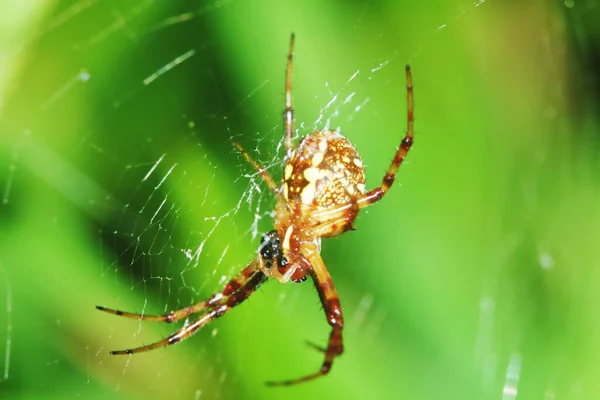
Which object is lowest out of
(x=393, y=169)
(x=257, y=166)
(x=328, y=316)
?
(x=328, y=316)

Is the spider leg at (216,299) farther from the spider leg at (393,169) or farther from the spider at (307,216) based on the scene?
the spider leg at (393,169)

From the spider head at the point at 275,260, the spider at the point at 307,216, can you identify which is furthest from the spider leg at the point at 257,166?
the spider head at the point at 275,260

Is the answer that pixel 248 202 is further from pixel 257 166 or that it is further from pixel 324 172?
pixel 324 172

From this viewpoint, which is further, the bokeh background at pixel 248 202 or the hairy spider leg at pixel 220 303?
the bokeh background at pixel 248 202

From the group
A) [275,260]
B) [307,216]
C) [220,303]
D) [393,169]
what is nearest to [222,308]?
[220,303]

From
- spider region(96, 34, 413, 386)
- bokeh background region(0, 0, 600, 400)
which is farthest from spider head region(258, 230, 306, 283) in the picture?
bokeh background region(0, 0, 600, 400)

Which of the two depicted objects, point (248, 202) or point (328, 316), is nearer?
point (328, 316)
